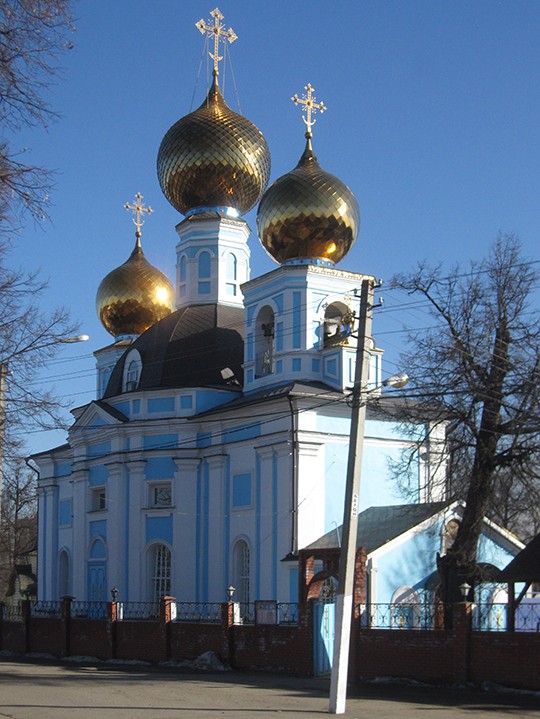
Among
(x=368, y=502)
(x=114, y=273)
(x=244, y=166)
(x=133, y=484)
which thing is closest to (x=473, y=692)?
(x=368, y=502)

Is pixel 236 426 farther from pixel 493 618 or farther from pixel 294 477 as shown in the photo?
pixel 493 618

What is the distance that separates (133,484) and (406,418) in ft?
36.8

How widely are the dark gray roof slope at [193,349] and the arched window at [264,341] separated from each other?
157 centimetres

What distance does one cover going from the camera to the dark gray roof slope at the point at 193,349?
30.3 metres

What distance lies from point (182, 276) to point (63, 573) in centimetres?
955

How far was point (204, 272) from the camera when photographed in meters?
33.7

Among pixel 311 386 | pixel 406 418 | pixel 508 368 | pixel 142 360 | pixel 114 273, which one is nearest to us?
pixel 508 368

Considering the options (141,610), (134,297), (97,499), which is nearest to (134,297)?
(134,297)

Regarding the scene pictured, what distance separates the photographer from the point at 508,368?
61.4ft

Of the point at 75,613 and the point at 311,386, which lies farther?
the point at 75,613

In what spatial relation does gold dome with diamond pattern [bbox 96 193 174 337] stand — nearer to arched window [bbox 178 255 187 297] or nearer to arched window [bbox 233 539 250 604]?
arched window [bbox 178 255 187 297]

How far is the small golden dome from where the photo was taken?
92.7 ft

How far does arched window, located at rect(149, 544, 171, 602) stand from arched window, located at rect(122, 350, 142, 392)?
4.60m

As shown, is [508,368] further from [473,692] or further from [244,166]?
[244,166]
